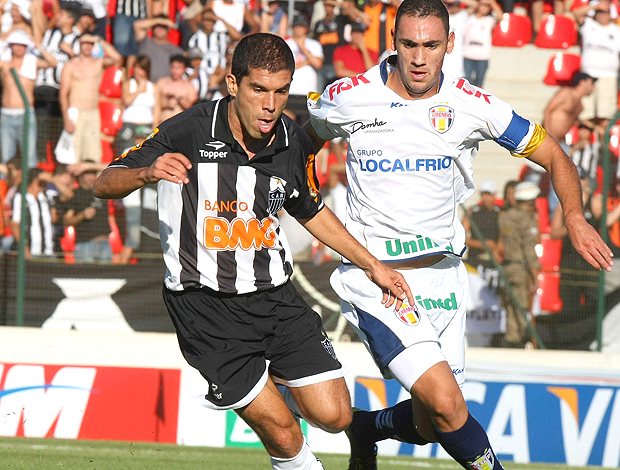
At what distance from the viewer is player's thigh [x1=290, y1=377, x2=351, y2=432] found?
14.8 ft

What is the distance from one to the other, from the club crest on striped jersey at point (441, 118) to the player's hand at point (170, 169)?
5.23ft

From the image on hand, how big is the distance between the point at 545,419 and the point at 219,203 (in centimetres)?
445

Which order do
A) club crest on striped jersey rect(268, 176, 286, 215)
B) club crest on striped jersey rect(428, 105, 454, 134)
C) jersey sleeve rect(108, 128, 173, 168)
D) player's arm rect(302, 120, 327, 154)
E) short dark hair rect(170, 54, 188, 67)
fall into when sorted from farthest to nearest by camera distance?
1. short dark hair rect(170, 54, 188, 67)
2. player's arm rect(302, 120, 327, 154)
3. club crest on striped jersey rect(428, 105, 454, 134)
4. club crest on striped jersey rect(268, 176, 286, 215)
5. jersey sleeve rect(108, 128, 173, 168)

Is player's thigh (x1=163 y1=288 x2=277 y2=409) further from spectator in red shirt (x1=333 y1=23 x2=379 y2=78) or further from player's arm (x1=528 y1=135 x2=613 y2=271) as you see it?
spectator in red shirt (x1=333 y1=23 x2=379 y2=78)

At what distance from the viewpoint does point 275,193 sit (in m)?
4.45

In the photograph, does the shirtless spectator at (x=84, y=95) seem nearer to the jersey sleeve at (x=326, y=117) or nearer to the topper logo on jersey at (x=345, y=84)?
the jersey sleeve at (x=326, y=117)

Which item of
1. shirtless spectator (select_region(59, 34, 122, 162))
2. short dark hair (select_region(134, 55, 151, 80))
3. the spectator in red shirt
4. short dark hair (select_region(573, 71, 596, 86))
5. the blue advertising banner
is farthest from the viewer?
the spectator in red shirt

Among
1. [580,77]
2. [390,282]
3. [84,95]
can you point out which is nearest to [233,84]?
[390,282]

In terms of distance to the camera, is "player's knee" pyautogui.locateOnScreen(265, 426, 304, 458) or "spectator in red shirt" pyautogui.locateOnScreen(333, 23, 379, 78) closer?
"player's knee" pyautogui.locateOnScreen(265, 426, 304, 458)

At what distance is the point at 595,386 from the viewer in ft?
24.9

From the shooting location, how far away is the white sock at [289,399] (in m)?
4.78

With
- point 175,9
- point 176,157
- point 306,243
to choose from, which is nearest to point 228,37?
point 175,9

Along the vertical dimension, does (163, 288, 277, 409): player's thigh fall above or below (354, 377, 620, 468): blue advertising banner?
above

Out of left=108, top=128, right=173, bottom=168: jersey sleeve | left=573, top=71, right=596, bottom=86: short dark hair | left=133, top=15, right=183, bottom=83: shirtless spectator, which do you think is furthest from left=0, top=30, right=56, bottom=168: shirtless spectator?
left=573, top=71, right=596, bottom=86: short dark hair
